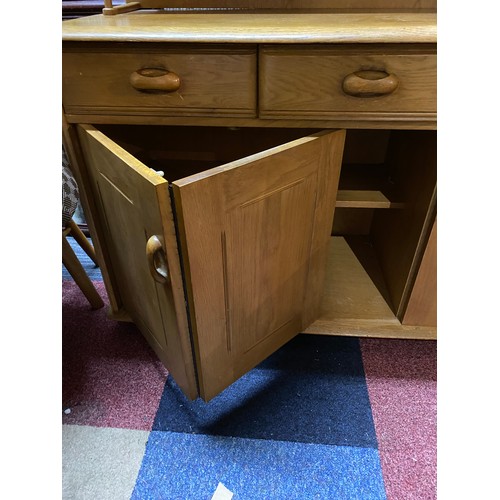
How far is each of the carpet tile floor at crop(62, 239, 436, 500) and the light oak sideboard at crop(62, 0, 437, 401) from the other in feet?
0.31

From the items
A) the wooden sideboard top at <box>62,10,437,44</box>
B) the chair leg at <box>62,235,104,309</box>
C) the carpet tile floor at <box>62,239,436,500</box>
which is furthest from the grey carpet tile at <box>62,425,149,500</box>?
the wooden sideboard top at <box>62,10,437,44</box>

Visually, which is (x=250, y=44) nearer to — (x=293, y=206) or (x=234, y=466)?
(x=293, y=206)

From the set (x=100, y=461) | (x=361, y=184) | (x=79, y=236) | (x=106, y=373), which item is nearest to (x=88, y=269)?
(x=79, y=236)

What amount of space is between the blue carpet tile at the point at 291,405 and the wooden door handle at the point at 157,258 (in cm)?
38

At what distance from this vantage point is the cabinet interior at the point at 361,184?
0.89m

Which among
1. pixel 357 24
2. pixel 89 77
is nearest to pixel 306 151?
pixel 357 24

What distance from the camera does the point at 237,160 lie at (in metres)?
0.67

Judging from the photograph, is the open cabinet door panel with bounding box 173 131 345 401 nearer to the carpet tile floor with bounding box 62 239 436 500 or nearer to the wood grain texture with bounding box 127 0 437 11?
the carpet tile floor with bounding box 62 239 436 500

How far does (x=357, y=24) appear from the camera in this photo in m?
0.69

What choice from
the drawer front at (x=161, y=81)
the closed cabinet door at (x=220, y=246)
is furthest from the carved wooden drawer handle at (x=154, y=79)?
the closed cabinet door at (x=220, y=246)

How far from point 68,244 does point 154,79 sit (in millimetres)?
553

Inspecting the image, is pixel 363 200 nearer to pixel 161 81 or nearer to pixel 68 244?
pixel 161 81

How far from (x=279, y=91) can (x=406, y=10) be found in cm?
47

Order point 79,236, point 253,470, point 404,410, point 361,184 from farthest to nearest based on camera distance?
point 79,236 → point 361,184 → point 404,410 → point 253,470
